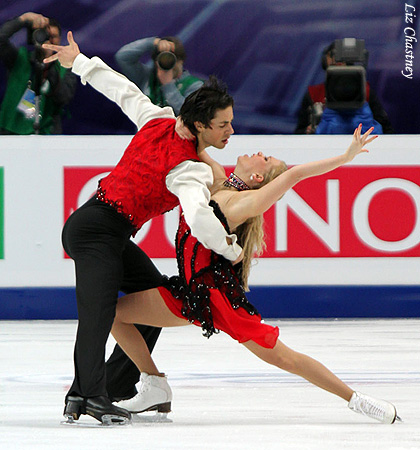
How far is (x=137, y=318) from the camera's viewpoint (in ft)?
9.45

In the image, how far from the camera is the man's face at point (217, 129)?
9.11ft

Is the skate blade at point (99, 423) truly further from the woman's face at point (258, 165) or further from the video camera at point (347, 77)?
the video camera at point (347, 77)

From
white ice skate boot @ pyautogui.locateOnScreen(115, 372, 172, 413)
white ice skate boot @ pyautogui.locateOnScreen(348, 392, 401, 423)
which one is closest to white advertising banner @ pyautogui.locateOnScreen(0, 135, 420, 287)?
white ice skate boot @ pyautogui.locateOnScreen(115, 372, 172, 413)

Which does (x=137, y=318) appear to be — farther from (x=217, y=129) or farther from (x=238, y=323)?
(x=217, y=129)

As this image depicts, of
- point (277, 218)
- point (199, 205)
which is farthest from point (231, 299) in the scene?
point (277, 218)

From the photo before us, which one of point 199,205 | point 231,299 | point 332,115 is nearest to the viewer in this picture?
point 199,205

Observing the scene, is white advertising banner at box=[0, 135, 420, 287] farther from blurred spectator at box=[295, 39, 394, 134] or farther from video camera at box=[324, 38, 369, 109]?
video camera at box=[324, 38, 369, 109]

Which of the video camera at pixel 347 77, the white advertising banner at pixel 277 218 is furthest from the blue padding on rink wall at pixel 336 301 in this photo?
the video camera at pixel 347 77

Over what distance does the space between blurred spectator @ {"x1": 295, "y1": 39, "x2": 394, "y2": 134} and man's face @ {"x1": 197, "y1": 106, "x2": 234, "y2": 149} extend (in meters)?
2.81

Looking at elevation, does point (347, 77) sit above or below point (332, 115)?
above

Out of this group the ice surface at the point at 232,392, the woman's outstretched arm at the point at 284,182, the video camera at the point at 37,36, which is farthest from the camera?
the video camera at the point at 37,36

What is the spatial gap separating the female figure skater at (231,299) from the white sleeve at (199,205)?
0.12 meters

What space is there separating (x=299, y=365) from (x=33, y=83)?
327 centimetres

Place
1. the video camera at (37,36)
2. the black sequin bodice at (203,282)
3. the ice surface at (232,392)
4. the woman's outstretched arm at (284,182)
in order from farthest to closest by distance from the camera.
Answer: the video camera at (37,36), the black sequin bodice at (203,282), the woman's outstretched arm at (284,182), the ice surface at (232,392)
